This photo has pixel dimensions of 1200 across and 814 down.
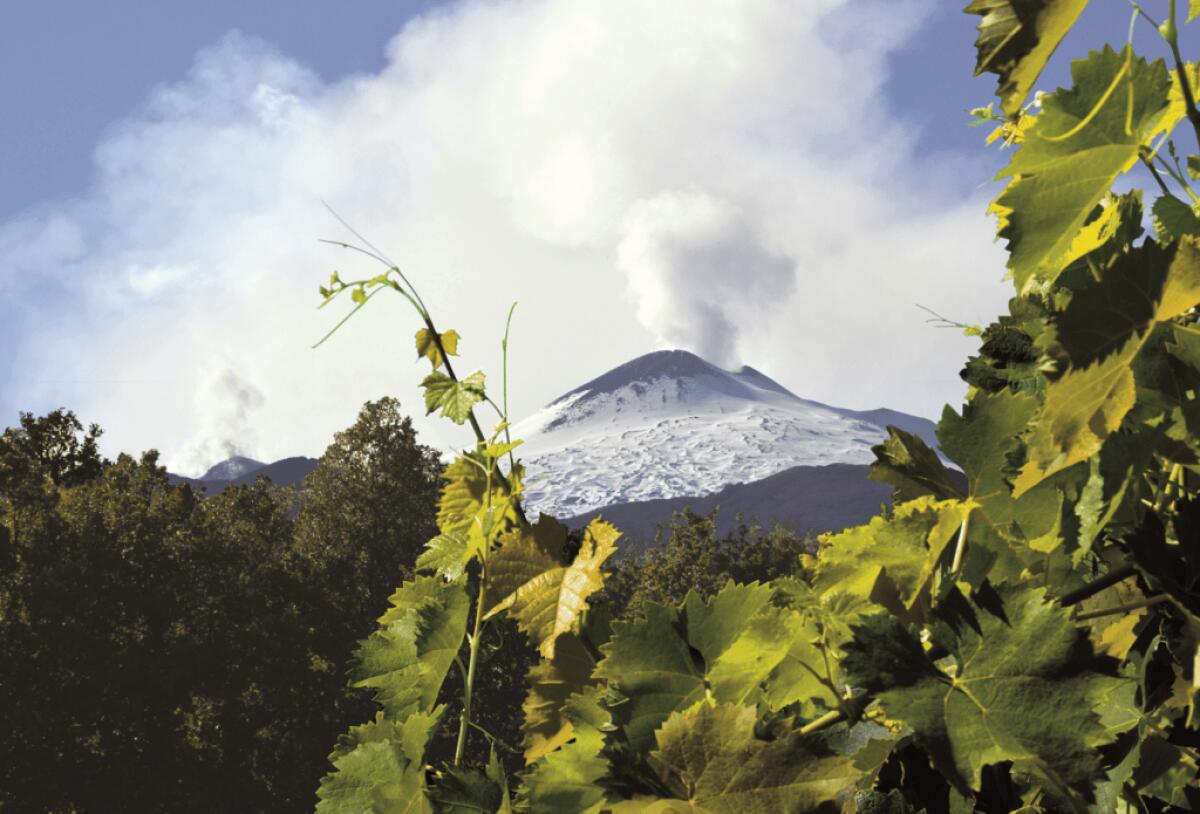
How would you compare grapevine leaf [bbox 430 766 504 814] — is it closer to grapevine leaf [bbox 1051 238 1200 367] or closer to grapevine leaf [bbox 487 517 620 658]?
grapevine leaf [bbox 487 517 620 658]

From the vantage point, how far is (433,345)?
0.92 metres

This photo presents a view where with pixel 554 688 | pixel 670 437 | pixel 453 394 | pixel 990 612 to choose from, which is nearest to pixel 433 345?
pixel 453 394

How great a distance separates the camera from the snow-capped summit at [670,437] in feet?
484

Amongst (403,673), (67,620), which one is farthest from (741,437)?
(403,673)

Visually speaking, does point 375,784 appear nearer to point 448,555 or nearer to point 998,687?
point 448,555

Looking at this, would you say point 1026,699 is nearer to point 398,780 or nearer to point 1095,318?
point 1095,318

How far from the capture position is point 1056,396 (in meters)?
0.52

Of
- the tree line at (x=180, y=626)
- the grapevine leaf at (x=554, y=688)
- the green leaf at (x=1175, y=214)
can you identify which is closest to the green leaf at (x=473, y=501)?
the grapevine leaf at (x=554, y=688)

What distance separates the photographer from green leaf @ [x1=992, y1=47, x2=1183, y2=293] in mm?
543

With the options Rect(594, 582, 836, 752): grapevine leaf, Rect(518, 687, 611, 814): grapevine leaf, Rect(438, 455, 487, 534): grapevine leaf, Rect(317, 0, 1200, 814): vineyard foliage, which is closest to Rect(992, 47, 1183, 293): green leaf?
Rect(317, 0, 1200, 814): vineyard foliage

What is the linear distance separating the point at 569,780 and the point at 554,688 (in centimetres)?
12

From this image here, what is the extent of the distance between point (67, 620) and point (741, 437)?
138 metres

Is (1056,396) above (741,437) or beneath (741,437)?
beneath

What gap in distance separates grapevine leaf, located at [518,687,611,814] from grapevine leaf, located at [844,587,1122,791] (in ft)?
0.60
